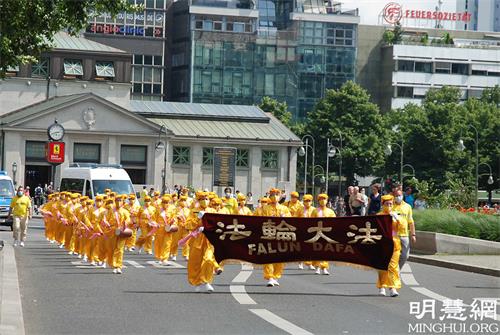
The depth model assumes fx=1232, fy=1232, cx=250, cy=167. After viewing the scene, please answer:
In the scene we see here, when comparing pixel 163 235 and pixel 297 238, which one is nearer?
pixel 297 238

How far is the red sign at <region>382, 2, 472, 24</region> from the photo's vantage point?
146m

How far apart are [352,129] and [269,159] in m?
10.8

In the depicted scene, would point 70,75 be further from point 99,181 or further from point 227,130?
point 99,181

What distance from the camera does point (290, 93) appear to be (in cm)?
13212

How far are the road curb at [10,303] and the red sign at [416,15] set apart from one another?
123 m

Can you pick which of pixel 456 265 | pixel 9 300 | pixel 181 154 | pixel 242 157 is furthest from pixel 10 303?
pixel 242 157

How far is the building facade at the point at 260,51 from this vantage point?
131 m

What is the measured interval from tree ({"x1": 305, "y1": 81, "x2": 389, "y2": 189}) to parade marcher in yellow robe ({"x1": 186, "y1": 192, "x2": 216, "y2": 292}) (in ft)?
264

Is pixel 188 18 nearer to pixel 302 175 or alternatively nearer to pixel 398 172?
pixel 302 175

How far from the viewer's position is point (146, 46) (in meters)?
138

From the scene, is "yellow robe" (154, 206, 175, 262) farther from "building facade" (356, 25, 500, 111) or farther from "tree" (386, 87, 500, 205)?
"building facade" (356, 25, 500, 111)

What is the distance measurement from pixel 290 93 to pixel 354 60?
8728mm

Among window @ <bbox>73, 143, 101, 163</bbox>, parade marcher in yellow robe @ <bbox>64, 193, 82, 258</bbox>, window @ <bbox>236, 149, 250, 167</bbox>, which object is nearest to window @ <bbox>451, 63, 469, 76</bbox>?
window @ <bbox>236, 149, 250, 167</bbox>

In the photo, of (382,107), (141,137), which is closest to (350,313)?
(141,137)
